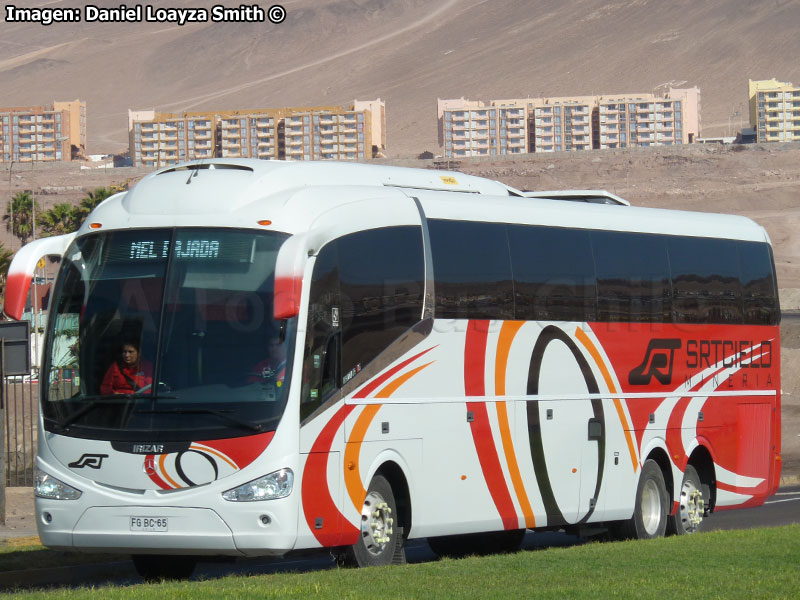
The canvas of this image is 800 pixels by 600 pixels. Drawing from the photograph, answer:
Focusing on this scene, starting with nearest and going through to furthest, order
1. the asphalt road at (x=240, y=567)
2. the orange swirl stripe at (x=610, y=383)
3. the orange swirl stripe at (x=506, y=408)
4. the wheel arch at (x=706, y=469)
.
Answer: the asphalt road at (x=240, y=567) < the orange swirl stripe at (x=506, y=408) < the orange swirl stripe at (x=610, y=383) < the wheel arch at (x=706, y=469)

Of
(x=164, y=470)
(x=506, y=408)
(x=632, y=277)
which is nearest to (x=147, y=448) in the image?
(x=164, y=470)

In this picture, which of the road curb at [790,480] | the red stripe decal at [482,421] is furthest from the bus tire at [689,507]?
the road curb at [790,480]

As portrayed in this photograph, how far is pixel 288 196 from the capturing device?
1321cm

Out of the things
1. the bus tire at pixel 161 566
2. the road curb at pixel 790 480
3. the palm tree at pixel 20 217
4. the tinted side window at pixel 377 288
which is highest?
the palm tree at pixel 20 217

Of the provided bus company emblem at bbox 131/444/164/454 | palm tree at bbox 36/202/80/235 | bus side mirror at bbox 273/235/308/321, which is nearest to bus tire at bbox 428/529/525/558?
bus company emblem at bbox 131/444/164/454

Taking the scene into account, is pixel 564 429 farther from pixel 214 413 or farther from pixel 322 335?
pixel 214 413

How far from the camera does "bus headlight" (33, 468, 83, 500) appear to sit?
12.6 metres

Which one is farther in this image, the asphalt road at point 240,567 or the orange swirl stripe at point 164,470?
the asphalt road at point 240,567

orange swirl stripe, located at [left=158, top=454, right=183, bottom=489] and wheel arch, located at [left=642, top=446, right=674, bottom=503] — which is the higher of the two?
orange swirl stripe, located at [left=158, top=454, right=183, bottom=489]

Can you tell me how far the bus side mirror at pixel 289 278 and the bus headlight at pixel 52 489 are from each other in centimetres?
238

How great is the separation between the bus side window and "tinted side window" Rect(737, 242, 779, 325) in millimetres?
7881

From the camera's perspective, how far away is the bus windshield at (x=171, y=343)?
12258mm

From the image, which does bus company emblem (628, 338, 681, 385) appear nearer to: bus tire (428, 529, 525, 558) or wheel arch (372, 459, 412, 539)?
bus tire (428, 529, 525, 558)

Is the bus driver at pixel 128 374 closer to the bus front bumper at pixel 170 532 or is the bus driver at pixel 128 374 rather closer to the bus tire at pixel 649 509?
the bus front bumper at pixel 170 532
